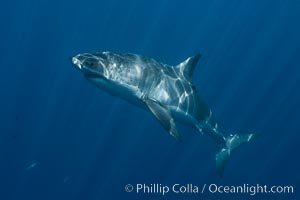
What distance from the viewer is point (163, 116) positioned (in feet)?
21.2

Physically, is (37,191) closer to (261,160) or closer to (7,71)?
(7,71)

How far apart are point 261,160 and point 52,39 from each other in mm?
17226

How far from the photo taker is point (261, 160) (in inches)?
855

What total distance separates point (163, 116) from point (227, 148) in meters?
4.75

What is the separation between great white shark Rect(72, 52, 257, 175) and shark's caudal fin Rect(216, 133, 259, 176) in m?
0.82

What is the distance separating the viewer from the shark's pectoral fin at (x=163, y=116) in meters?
6.27

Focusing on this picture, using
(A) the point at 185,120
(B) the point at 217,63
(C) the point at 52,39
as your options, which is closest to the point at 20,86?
(C) the point at 52,39

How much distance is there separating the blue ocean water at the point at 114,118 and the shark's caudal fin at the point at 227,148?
2.94 m

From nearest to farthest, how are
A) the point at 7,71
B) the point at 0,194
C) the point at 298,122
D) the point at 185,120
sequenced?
the point at 185,120, the point at 0,194, the point at 298,122, the point at 7,71

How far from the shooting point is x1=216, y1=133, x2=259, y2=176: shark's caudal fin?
413 inches
